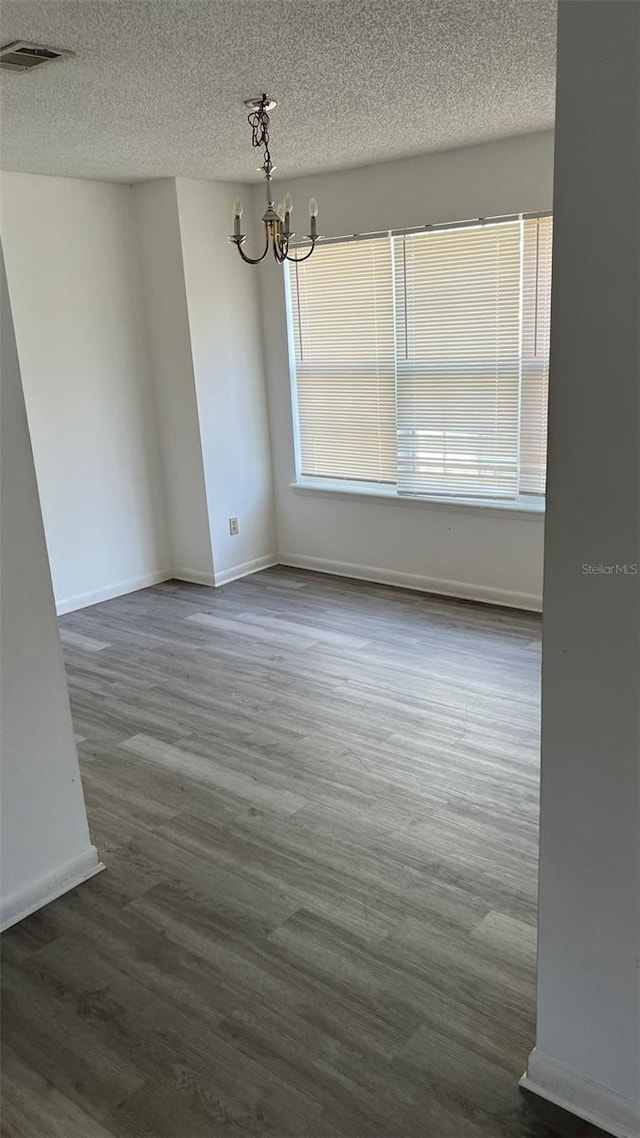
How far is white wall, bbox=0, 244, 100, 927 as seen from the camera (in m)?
2.17

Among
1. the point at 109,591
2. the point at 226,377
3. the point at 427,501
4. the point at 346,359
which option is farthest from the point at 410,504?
the point at 109,591

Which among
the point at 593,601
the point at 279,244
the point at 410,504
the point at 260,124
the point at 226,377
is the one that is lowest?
the point at 410,504

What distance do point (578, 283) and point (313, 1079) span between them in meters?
1.71

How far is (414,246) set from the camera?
4.67m

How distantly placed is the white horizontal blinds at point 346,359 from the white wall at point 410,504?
12cm

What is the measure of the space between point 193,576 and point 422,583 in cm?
155

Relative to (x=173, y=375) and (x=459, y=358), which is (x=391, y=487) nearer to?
(x=459, y=358)

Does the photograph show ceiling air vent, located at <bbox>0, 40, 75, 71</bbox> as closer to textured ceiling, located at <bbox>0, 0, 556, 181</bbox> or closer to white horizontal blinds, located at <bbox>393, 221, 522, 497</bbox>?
textured ceiling, located at <bbox>0, 0, 556, 181</bbox>

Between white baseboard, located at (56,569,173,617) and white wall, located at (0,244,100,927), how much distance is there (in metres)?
2.64

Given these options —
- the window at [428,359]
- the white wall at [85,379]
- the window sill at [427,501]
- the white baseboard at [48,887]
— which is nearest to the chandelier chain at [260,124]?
the window at [428,359]

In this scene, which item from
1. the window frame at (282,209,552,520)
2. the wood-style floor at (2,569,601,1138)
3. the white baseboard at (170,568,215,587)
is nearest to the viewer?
the wood-style floor at (2,569,601,1138)

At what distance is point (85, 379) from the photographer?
5.01m

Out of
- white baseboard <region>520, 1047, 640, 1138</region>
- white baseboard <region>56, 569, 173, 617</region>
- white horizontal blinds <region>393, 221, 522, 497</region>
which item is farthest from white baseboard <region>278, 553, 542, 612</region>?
white baseboard <region>520, 1047, 640, 1138</region>

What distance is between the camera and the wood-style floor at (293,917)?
70.4 inches
